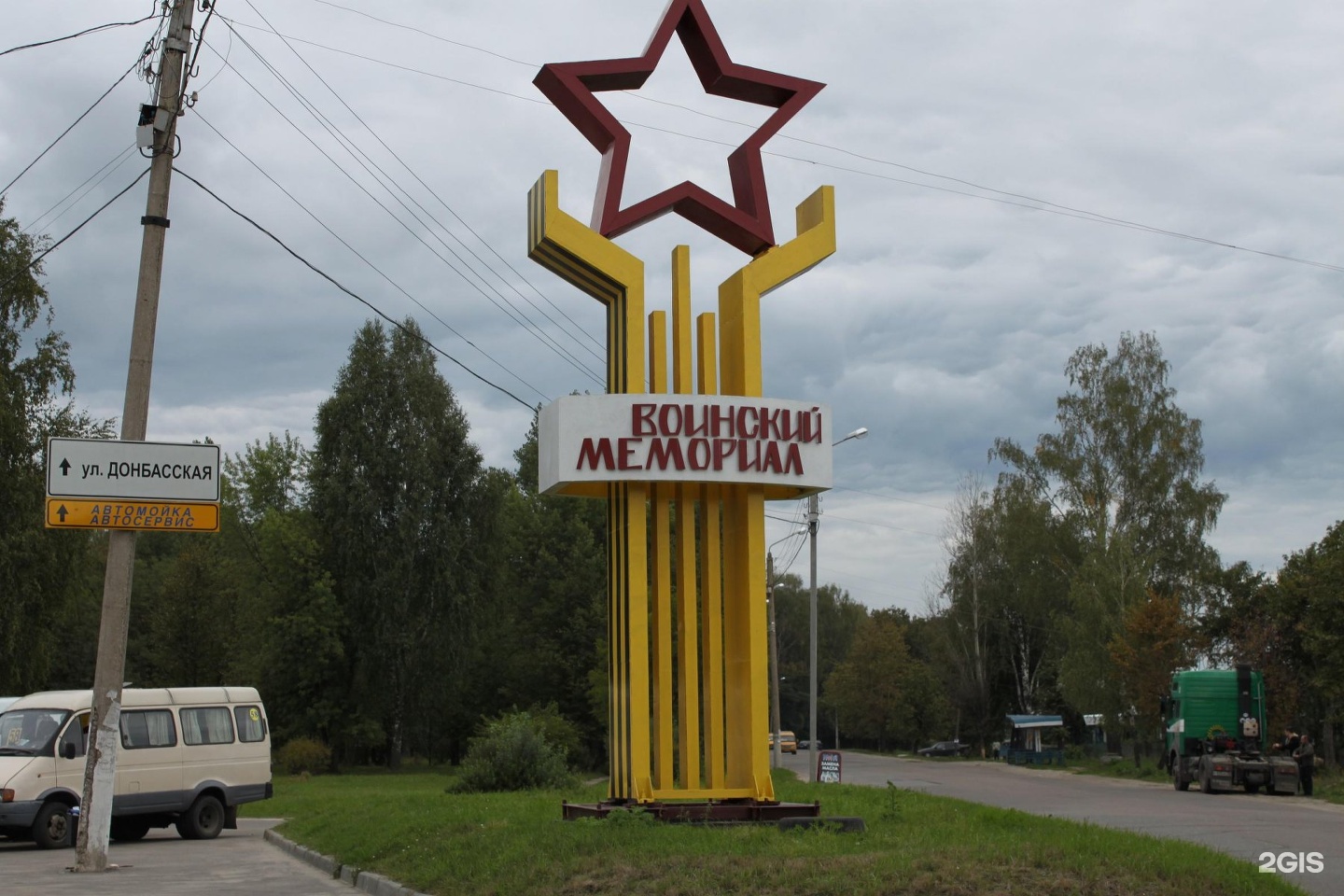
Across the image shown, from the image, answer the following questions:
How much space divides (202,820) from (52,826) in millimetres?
2872

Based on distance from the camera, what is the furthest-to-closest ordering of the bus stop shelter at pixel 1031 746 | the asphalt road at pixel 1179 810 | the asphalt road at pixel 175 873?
the bus stop shelter at pixel 1031 746 < the asphalt road at pixel 1179 810 < the asphalt road at pixel 175 873

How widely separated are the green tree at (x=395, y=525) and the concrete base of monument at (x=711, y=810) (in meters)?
38.6

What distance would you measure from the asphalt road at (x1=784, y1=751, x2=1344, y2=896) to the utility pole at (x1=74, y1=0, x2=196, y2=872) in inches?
334

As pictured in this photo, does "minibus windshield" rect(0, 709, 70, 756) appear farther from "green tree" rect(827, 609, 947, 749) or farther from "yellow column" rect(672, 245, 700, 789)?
"green tree" rect(827, 609, 947, 749)

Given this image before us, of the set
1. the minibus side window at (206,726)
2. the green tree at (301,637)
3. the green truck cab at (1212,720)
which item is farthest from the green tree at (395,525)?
the minibus side window at (206,726)

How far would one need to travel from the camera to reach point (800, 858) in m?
11.2

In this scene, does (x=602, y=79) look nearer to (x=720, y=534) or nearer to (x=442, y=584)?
(x=720, y=534)

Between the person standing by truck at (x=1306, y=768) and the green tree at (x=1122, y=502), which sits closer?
the person standing by truck at (x=1306, y=768)

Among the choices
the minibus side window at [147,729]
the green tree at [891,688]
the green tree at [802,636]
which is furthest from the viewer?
the green tree at [802,636]

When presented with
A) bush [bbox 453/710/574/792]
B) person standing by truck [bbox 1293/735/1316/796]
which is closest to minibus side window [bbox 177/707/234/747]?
bush [bbox 453/710/574/792]

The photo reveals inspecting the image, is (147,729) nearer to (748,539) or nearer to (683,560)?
(683,560)

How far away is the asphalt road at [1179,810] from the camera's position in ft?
53.5

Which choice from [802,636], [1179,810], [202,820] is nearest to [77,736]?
[202,820]

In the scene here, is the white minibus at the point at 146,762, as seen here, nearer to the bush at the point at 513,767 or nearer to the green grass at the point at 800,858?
the bush at the point at 513,767
